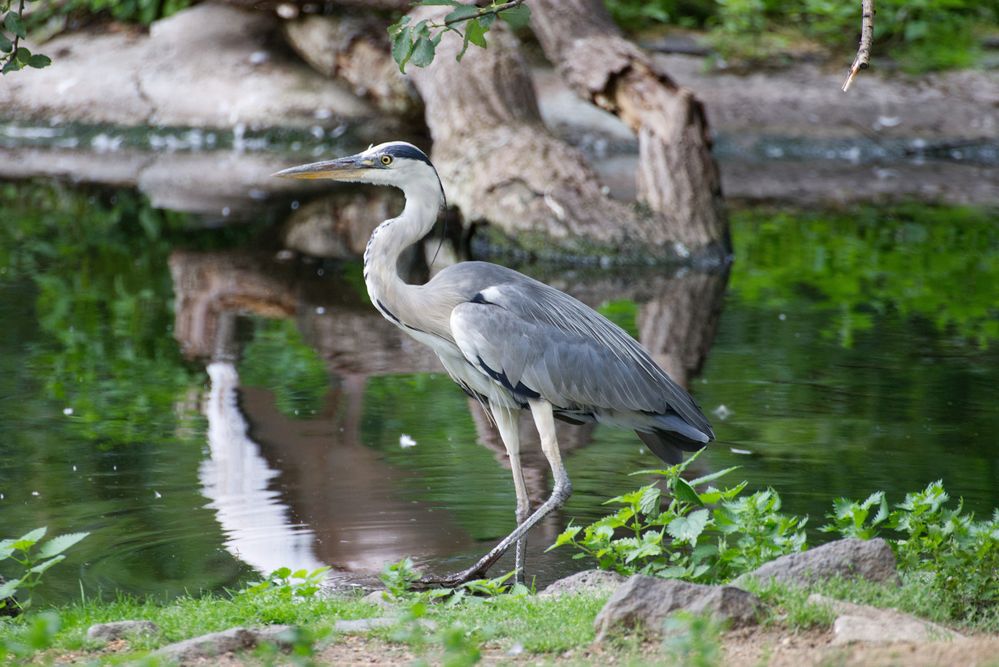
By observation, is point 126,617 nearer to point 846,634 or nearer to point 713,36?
point 846,634

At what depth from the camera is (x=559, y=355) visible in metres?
5.15

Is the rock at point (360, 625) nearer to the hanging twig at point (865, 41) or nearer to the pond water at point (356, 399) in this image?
the pond water at point (356, 399)

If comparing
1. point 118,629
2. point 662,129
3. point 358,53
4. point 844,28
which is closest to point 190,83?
point 358,53

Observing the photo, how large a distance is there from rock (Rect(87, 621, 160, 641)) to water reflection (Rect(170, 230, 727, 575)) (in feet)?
4.06

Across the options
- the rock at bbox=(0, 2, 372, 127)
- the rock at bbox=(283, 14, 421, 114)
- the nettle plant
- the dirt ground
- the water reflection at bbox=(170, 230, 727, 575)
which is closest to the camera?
the dirt ground

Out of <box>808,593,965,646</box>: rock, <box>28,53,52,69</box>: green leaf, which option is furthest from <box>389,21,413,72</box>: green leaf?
<box>808,593,965,646</box>: rock

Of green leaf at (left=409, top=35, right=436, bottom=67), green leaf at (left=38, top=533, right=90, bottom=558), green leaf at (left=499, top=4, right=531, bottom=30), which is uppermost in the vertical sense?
green leaf at (left=499, top=4, right=531, bottom=30)

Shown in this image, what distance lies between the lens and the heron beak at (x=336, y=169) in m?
5.15

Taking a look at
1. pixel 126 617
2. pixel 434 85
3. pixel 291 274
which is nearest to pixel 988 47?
pixel 434 85

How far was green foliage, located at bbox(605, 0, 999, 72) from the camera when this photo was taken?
18.0 m

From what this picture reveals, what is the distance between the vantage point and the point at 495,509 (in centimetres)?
575

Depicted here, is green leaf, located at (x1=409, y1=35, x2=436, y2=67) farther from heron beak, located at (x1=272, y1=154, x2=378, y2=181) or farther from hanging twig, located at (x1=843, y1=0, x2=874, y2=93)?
hanging twig, located at (x1=843, y1=0, x2=874, y2=93)

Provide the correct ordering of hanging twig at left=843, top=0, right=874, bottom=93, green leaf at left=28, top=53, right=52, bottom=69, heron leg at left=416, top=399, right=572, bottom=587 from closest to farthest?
hanging twig at left=843, top=0, right=874, bottom=93 < green leaf at left=28, top=53, right=52, bottom=69 < heron leg at left=416, top=399, right=572, bottom=587

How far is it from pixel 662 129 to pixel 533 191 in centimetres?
120
